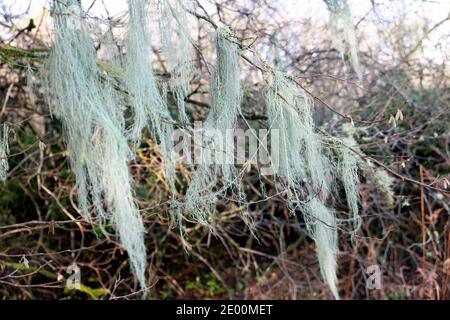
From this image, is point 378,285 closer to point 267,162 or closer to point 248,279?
point 248,279

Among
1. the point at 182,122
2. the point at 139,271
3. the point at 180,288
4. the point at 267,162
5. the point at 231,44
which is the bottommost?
the point at 180,288

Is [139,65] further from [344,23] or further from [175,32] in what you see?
[344,23]

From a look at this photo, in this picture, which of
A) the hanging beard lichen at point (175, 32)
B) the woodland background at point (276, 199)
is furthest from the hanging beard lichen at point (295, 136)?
the woodland background at point (276, 199)

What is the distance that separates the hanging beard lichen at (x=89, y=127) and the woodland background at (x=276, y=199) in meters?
1.39

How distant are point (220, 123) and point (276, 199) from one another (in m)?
1.34

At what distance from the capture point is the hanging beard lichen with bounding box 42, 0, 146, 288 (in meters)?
1.38

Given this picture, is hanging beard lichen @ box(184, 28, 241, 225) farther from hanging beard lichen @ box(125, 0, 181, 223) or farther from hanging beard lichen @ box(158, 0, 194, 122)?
hanging beard lichen @ box(125, 0, 181, 223)

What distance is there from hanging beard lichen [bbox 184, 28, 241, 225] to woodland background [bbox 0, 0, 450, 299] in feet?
3.39

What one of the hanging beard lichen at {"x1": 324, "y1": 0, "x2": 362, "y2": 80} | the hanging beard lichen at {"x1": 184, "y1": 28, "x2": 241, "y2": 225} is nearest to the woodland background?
the hanging beard lichen at {"x1": 324, "y1": 0, "x2": 362, "y2": 80}
